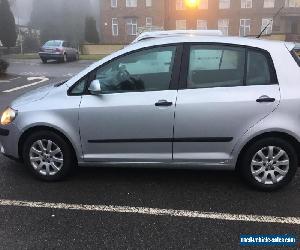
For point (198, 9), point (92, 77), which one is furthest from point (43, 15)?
point (92, 77)

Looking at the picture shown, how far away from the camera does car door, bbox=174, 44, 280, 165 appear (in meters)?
4.31

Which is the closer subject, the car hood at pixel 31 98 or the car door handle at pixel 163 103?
the car door handle at pixel 163 103

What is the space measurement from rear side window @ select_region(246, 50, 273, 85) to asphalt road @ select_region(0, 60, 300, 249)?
1209 millimetres

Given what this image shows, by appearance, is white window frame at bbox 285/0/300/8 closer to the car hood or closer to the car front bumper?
the car hood

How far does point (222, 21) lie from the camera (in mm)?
52000

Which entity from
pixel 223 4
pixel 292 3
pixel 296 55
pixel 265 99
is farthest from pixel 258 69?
pixel 292 3

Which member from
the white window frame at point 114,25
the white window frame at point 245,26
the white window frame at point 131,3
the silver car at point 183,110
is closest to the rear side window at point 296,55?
the silver car at point 183,110

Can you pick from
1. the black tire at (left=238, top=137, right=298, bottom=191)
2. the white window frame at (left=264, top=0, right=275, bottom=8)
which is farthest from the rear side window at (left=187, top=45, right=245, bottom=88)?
the white window frame at (left=264, top=0, right=275, bottom=8)

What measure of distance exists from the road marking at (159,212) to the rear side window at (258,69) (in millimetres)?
1412

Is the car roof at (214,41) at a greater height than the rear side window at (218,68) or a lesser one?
greater

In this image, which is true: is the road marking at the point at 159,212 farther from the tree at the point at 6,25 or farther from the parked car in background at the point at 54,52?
the tree at the point at 6,25

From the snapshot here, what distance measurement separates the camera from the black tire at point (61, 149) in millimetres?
4633

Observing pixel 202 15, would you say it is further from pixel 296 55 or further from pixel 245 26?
pixel 296 55

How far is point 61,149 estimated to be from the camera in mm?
4656
